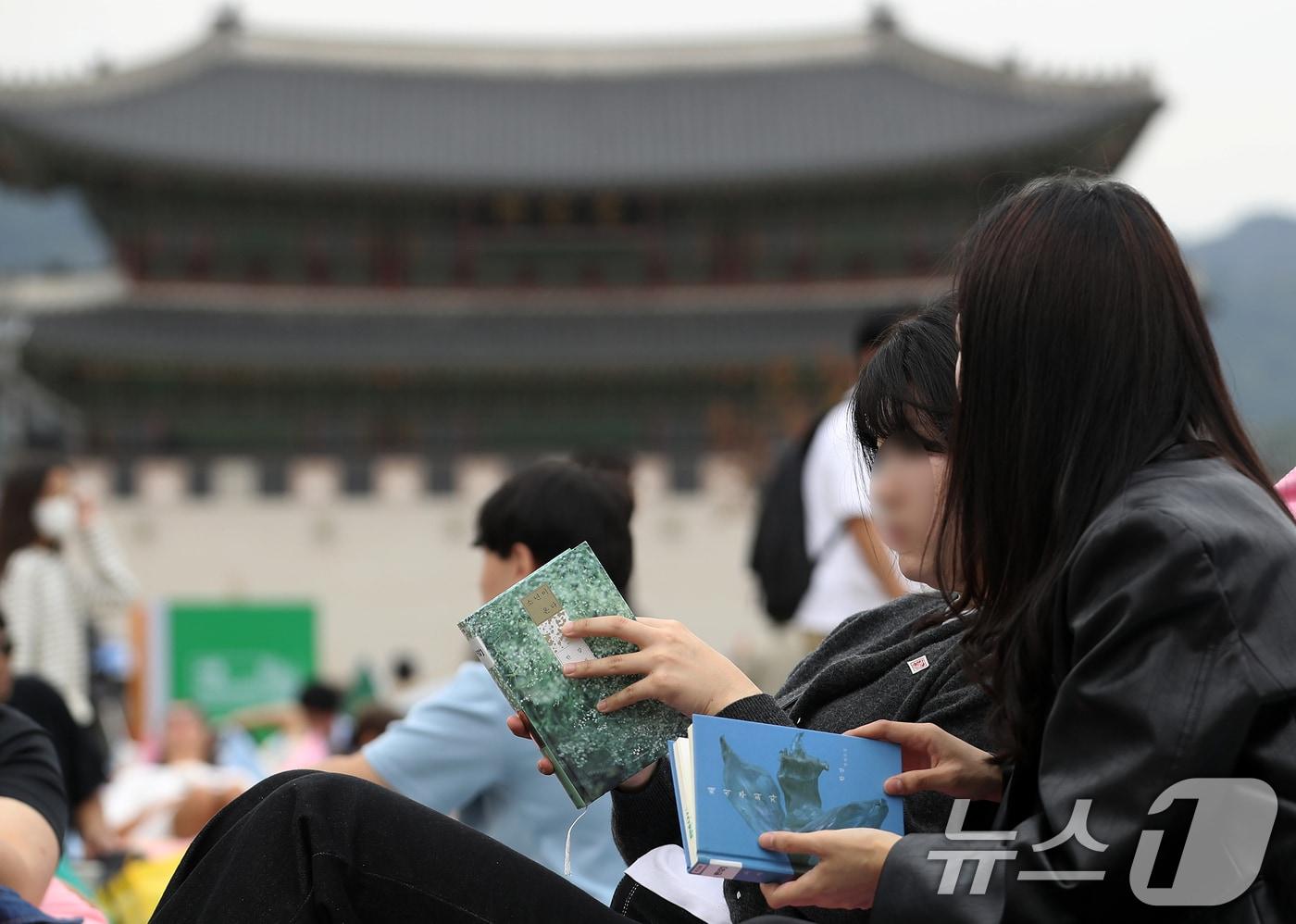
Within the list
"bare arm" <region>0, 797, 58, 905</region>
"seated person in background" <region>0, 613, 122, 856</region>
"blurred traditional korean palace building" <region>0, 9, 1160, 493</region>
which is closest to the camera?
"bare arm" <region>0, 797, 58, 905</region>

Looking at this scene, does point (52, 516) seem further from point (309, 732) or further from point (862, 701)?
point (862, 701)

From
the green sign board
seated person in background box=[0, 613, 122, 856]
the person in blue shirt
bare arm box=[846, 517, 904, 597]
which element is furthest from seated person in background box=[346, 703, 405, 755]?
the green sign board

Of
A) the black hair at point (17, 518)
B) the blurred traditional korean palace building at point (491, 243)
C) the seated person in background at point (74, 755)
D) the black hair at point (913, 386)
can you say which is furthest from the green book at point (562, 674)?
the blurred traditional korean palace building at point (491, 243)

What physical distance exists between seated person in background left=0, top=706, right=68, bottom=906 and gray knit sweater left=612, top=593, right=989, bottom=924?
2.76 ft

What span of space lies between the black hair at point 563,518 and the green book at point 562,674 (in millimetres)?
→ 908

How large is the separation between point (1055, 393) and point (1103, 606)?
24cm

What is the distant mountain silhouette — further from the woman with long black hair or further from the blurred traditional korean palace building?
the woman with long black hair

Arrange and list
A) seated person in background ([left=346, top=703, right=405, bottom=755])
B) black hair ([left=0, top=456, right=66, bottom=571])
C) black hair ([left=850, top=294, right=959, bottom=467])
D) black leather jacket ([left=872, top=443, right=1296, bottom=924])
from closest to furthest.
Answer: black leather jacket ([left=872, top=443, right=1296, bottom=924]) < black hair ([left=850, top=294, right=959, bottom=467]) < black hair ([left=0, top=456, right=66, bottom=571]) < seated person in background ([left=346, top=703, right=405, bottom=755])

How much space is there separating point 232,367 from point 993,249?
54.1 feet

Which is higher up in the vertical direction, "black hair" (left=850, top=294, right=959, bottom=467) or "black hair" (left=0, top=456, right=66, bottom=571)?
"black hair" (left=850, top=294, right=959, bottom=467)

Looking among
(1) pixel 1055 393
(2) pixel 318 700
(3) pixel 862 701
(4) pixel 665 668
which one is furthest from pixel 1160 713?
(2) pixel 318 700

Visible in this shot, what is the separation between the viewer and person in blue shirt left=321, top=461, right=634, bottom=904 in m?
2.51

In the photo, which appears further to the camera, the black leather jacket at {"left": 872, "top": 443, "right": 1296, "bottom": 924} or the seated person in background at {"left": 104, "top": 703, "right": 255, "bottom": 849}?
the seated person in background at {"left": 104, "top": 703, "right": 255, "bottom": 849}

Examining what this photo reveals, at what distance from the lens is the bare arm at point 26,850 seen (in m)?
2.12
